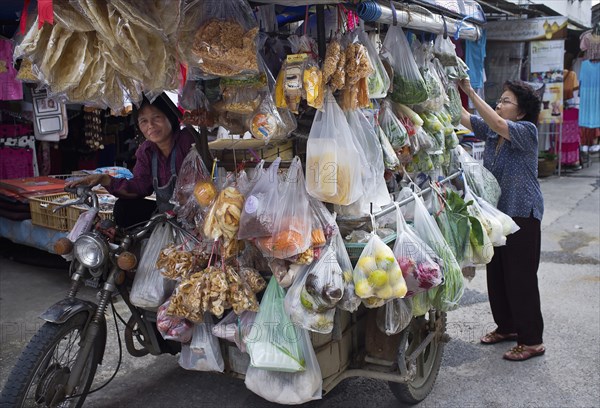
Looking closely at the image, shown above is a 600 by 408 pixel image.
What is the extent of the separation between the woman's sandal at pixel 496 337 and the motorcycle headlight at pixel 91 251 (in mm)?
2809

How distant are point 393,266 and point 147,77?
4.24 ft

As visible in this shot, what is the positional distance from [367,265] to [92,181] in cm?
161

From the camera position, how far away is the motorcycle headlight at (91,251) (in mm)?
2666

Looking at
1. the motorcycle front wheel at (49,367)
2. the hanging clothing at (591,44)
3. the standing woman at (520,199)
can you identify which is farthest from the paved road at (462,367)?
the hanging clothing at (591,44)

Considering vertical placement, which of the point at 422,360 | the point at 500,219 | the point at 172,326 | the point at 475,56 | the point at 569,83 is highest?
the point at 475,56

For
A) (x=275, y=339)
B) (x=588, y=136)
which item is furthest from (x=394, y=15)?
(x=588, y=136)

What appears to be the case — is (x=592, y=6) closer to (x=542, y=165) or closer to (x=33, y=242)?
(x=542, y=165)

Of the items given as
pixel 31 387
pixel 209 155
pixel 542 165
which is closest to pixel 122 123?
pixel 209 155

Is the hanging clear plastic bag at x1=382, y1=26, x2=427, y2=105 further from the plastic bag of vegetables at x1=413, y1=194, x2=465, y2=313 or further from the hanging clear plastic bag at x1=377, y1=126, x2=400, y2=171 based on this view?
the plastic bag of vegetables at x1=413, y1=194, x2=465, y2=313

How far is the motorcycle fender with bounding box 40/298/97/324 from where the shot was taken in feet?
8.37

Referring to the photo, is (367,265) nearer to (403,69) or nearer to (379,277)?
(379,277)

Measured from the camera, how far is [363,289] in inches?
94.4

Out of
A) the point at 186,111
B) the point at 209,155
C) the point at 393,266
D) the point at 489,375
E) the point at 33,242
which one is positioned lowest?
the point at 489,375

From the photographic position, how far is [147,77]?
2.30 metres
